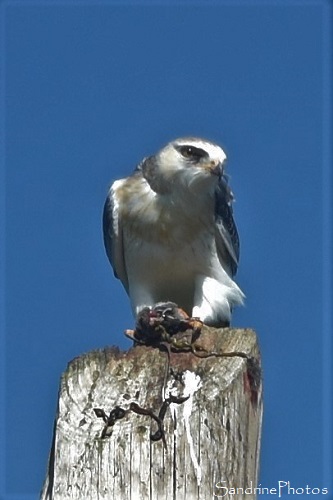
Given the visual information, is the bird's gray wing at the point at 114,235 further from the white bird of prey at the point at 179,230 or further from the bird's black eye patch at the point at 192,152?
the bird's black eye patch at the point at 192,152

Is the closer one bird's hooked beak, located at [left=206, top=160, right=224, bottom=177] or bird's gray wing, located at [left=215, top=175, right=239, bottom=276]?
bird's hooked beak, located at [left=206, top=160, right=224, bottom=177]

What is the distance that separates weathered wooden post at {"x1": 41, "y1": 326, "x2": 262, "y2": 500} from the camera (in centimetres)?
525

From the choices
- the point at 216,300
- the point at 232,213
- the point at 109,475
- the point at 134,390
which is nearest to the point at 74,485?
the point at 109,475

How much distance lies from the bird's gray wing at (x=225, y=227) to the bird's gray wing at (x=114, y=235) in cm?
88

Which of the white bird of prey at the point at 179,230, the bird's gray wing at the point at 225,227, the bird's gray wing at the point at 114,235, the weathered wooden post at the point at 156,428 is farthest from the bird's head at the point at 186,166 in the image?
the weathered wooden post at the point at 156,428

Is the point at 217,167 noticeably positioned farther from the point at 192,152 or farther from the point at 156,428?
the point at 156,428

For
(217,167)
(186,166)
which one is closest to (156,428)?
(217,167)

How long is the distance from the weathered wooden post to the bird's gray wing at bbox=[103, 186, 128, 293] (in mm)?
4198

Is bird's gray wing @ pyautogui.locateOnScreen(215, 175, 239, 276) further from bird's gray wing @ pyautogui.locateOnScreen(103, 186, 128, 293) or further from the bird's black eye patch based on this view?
bird's gray wing @ pyautogui.locateOnScreen(103, 186, 128, 293)

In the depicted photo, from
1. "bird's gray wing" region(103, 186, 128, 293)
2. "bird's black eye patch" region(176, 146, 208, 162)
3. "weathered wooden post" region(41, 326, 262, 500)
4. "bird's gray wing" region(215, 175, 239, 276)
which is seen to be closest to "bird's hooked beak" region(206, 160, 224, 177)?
"bird's black eye patch" region(176, 146, 208, 162)

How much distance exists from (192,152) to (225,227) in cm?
76

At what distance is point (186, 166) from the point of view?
32.1 ft

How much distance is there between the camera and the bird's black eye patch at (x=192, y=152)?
380 inches

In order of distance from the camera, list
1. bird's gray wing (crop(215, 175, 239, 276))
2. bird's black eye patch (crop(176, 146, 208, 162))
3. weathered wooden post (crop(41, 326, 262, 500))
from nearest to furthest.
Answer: weathered wooden post (crop(41, 326, 262, 500)) → bird's black eye patch (crop(176, 146, 208, 162)) → bird's gray wing (crop(215, 175, 239, 276))
